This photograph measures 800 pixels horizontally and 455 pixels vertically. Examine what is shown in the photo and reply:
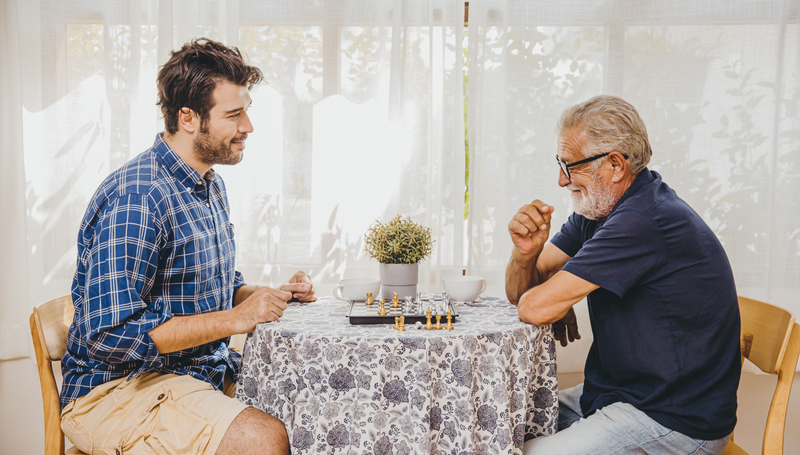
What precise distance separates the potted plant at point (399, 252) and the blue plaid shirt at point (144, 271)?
0.52 metres

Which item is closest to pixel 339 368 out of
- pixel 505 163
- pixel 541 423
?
pixel 541 423

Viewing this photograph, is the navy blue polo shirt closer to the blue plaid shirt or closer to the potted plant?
the potted plant

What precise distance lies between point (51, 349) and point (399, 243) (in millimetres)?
1116

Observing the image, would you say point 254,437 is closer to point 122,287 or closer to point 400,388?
point 400,388

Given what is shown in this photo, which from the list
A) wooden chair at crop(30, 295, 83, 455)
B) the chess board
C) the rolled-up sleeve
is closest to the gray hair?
the chess board

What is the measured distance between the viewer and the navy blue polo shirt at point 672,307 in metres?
1.49

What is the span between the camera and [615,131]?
1.62 m

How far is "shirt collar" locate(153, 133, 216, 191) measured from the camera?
1688 millimetres

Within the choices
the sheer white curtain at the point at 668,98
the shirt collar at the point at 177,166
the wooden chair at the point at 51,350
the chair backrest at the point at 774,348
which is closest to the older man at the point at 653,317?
the chair backrest at the point at 774,348

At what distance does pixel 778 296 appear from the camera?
8.52 feet

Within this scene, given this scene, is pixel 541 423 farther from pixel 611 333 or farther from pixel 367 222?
pixel 367 222

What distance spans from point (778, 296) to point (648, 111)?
1061 millimetres

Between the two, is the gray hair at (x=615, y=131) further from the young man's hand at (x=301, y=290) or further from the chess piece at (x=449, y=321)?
the young man's hand at (x=301, y=290)

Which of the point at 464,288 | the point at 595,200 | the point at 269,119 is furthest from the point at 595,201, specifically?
the point at 269,119
